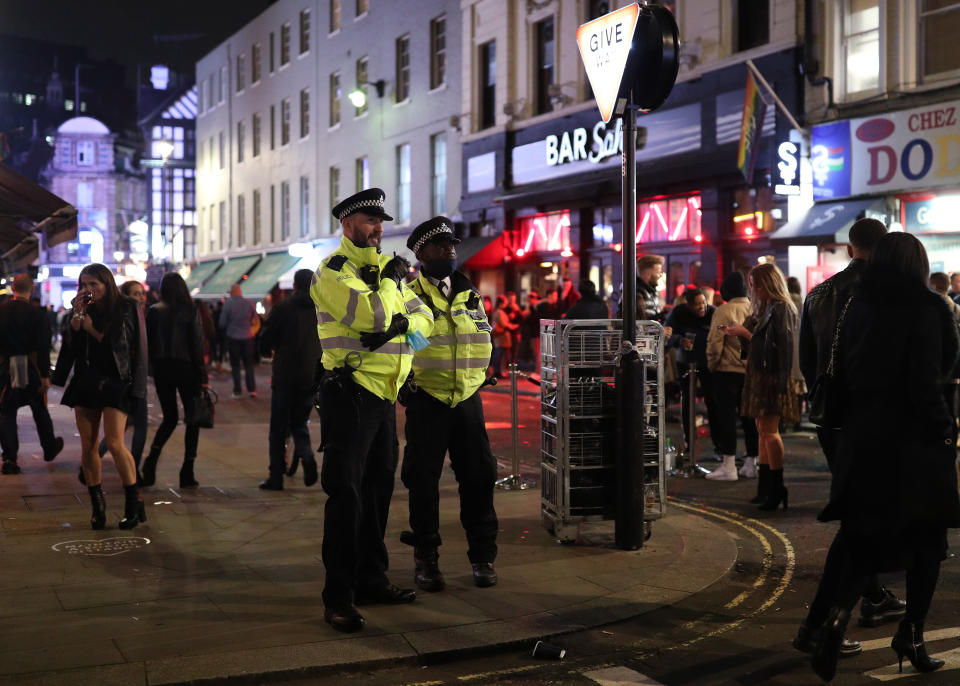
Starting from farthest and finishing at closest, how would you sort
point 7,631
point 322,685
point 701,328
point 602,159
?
point 602,159, point 701,328, point 7,631, point 322,685

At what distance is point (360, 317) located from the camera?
5141mm

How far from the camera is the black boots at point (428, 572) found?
19.5 feet

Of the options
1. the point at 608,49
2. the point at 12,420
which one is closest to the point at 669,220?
the point at 12,420

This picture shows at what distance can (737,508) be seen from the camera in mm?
8664

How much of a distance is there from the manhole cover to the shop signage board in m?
13.4

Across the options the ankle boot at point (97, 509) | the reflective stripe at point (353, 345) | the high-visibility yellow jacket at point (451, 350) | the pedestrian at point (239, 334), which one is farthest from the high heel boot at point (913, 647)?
the pedestrian at point (239, 334)

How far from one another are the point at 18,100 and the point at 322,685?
101m

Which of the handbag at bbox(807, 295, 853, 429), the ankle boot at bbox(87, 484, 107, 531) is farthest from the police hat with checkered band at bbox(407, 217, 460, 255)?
the ankle boot at bbox(87, 484, 107, 531)

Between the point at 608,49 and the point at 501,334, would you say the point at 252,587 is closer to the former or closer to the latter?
the point at 608,49

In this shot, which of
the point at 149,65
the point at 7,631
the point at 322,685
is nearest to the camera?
the point at 322,685

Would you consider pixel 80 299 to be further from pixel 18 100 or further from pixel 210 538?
pixel 18 100

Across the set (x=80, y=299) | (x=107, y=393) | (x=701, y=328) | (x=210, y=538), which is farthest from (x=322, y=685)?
(x=701, y=328)

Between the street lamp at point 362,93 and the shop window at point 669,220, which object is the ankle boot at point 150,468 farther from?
the street lamp at point 362,93

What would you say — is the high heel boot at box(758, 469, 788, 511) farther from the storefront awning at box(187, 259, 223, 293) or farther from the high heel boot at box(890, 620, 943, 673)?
the storefront awning at box(187, 259, 223, 293)
